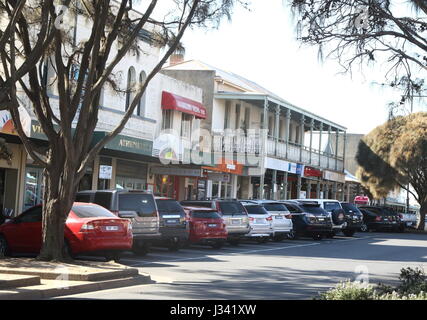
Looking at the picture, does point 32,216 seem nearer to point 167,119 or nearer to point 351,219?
point 167,119

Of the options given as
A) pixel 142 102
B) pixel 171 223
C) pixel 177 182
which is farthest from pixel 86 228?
pixel 177 182

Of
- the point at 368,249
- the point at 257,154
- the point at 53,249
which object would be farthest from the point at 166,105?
the point at 53,249

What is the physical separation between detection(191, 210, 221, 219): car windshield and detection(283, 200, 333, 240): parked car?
7.45 m

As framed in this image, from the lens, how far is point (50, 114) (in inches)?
616

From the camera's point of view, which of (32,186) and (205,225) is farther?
(32,186)

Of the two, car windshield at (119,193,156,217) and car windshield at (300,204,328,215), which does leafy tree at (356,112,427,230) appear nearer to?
car windshield at (300,204,328,215)

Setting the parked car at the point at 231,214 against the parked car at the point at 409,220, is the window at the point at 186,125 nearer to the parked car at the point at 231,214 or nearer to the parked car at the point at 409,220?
the parked car at the point at 231,214

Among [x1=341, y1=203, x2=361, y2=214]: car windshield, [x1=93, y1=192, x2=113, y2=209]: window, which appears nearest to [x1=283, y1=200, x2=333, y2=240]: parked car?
[x1=341, y1=203, x2=361, y2=214]: car windshield

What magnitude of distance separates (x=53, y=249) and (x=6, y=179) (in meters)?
10.4

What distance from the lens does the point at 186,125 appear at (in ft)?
118

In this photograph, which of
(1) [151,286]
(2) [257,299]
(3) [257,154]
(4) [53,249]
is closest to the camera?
(2) [257,299]

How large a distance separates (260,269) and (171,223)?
13.8ft

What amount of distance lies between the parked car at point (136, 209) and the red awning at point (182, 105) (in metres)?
14.1
